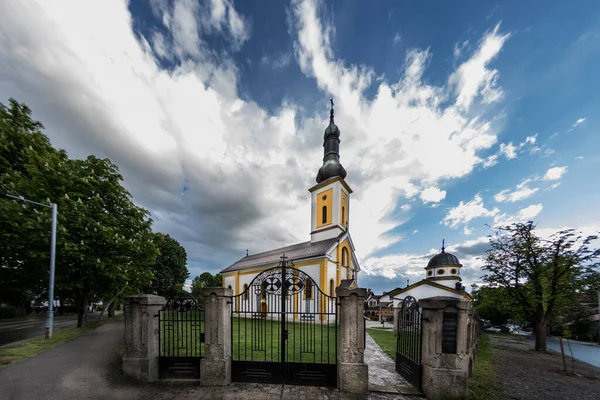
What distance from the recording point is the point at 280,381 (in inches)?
244

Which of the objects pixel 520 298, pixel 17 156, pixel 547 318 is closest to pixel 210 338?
pixel 17 156

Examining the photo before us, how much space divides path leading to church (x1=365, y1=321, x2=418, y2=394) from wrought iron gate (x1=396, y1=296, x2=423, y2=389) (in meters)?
0.23

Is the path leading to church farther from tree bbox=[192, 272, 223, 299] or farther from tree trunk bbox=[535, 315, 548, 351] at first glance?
tree bbox=[192, 272, 223, 299]

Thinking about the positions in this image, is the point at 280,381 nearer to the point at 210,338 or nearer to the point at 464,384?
the point at 210,338

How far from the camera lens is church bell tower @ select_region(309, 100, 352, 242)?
2566 centimetres

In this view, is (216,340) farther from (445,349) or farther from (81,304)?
(81,304)

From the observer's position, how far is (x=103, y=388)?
5730 mm

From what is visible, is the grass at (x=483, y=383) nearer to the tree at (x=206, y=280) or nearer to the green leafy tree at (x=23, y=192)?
the green leafy tree at (x=23, y=192)

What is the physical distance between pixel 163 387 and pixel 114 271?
9.45m

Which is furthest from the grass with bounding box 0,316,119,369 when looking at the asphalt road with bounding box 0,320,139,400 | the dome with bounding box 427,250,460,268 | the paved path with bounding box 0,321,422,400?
the dome with bounding box 427,250,460,268

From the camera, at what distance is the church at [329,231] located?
75.2 feet

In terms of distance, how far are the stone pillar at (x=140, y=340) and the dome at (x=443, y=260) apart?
38593 mm

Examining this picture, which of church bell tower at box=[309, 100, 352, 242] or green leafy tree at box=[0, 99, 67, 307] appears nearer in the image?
green leafy tree at box=[0, 99, 67, 307]

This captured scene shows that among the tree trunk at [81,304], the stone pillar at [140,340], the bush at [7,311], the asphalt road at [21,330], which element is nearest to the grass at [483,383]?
the stone pillar at [140,340]
